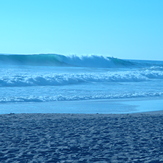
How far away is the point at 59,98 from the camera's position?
12359 mm

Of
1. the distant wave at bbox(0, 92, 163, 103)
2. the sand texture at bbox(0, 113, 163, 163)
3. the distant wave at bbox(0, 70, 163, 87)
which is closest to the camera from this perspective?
the sand texture at bbox(0, 113, 163, 163)

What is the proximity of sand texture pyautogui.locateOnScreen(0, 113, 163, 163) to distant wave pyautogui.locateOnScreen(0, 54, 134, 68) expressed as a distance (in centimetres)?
2925

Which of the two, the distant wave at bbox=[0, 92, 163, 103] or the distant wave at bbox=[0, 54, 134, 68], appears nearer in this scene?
the distant wave at bbox=[0, 92, 163, 103]

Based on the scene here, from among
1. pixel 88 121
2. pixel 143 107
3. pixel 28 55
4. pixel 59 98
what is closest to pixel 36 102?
pixel 59 98

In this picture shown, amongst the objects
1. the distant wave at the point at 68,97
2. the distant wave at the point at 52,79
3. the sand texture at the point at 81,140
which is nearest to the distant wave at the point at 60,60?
the distant wave at the point at 52,79

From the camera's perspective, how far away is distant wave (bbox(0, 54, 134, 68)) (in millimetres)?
37500

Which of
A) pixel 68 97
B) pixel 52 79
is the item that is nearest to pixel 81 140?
pixel 68 97

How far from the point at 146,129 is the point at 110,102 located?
5.39 metres

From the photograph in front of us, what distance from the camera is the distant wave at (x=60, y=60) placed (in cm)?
3750

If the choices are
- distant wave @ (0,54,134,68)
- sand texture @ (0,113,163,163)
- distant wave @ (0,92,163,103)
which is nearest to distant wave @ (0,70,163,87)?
distant wave @ (0,92,163,103)

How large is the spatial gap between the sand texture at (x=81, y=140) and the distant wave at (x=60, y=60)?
2925cm

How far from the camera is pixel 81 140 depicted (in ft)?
18.1

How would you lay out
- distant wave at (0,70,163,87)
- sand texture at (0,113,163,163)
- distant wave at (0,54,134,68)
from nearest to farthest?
sand texture at (0,113,163,163)
distant wave at (0,70,163,87)
distant wave at (0,54,134,68)

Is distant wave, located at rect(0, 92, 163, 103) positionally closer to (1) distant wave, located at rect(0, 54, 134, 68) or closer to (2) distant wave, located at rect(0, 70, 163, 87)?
(2) distant wave, located at rect(0, 70, 163, 87)
